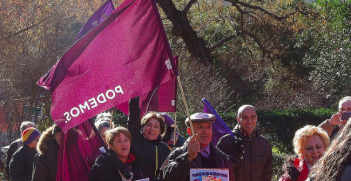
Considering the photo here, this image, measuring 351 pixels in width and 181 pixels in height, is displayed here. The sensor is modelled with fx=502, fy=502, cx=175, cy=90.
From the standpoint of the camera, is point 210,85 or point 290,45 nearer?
point 210,85

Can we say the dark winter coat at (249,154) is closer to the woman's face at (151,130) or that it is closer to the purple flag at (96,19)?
Answer: the woman's face at (151,130)

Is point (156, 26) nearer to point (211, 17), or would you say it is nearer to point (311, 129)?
point (311, 129)

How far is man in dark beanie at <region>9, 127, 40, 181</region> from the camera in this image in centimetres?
677

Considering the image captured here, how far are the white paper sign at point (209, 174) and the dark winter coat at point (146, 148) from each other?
0.87 m

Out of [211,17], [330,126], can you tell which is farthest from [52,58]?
[330,126]

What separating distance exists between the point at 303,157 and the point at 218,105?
9787 mm

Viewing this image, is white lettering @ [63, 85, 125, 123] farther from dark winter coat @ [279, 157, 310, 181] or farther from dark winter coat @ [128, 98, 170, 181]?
dark winter coat @ [279, 157, 310, 181]

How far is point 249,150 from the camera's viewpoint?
5578mm

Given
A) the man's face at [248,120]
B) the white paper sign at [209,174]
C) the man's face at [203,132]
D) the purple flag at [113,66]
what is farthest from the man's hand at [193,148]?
the man's face at [248,120]

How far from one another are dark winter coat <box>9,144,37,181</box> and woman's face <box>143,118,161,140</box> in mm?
2202

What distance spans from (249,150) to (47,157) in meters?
2.41

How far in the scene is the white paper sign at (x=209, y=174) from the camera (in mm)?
4270

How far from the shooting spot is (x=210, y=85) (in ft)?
46.7

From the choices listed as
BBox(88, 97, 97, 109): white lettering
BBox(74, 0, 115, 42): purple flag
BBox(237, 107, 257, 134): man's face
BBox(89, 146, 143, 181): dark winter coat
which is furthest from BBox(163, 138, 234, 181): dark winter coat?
BBox(74, 0, 115, 42): purple flag
